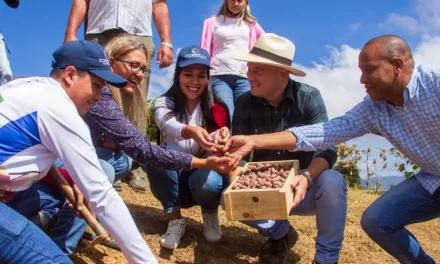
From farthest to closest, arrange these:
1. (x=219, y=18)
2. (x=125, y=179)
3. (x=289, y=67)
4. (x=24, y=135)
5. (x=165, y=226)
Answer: (x=125, y=179), (x=219, y=18), (x=165, y=226), (x=289, y=67), (x=24, y=135)

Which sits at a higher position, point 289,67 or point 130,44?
point 130,44

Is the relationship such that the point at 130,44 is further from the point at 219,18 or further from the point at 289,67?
the point at 219,18

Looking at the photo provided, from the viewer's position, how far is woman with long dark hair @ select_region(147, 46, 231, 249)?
12.2 feet

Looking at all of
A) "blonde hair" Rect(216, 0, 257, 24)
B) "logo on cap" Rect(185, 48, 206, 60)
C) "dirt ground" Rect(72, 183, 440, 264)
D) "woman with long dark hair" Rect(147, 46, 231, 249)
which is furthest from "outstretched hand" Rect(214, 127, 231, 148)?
"blonde hair" Rect(216, 0, 257, 24)

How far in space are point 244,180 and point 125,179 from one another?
8.48 feet

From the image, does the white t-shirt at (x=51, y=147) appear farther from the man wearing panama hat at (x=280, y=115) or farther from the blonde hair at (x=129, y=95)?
the man wearing panama hat at (x=280, y=115)

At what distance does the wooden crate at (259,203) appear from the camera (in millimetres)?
2852

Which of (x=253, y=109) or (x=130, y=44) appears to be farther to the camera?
(x=253, y=109)

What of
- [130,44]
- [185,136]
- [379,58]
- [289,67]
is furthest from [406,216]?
[130,44]

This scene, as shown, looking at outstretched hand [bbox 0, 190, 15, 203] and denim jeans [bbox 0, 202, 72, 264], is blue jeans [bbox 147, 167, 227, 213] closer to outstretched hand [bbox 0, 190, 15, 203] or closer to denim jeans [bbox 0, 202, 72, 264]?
outstretched hand [bbox 0, 190, 15, 203]

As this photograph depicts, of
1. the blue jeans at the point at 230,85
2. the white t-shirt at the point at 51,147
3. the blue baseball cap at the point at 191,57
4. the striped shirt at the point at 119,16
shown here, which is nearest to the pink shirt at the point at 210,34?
the blue jeans at the point at 230,85

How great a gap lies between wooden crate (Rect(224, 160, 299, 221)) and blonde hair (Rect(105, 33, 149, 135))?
3.92 ft

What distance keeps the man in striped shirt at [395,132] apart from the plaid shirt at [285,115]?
0.73 ft

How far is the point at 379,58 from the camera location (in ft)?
10.3
